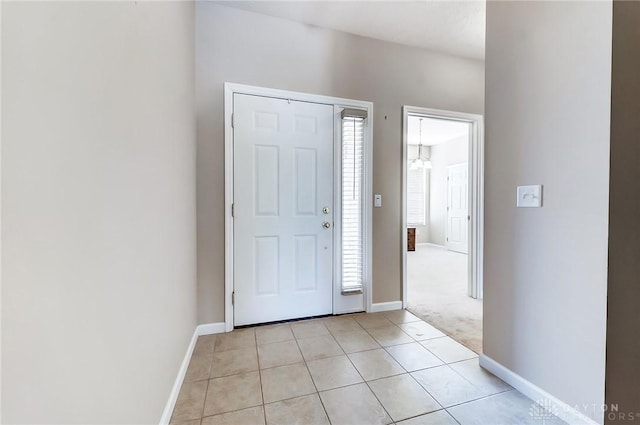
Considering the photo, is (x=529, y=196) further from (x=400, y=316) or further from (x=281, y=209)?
(x=281, y=209)

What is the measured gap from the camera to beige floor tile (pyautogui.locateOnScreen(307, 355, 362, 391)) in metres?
1.58

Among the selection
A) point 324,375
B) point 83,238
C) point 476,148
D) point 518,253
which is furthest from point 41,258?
point 476,148

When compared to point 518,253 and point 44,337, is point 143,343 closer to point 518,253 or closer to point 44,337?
point 44,337

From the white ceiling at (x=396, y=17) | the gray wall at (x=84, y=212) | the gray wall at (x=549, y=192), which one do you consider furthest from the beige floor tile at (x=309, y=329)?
the white ceiling at (x=396, y=17)

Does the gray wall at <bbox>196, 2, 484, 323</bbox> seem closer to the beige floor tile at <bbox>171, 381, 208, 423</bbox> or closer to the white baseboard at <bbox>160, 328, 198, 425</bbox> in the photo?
the white baseboard at <bbox>160, 328, 198, 425</bbox>

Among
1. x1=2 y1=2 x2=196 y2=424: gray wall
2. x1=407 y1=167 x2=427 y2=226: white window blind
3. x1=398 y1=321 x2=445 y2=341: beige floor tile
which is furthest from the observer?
x1=407 y1=167 x2=427 y2=226: white window blind

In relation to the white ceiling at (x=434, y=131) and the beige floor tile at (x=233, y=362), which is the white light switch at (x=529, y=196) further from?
the white ceiling at (x=434, y=131)

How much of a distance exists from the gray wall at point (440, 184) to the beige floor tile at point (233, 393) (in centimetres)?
643

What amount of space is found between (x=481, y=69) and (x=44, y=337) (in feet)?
12.8

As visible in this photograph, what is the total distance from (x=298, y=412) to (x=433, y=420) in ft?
2.16

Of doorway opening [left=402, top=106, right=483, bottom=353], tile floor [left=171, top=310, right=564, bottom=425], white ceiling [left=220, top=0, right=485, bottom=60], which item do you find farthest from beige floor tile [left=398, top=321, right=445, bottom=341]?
white ceiling [left=220, top=0, right=485, bottom=60]

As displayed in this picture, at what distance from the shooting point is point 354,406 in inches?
54.8

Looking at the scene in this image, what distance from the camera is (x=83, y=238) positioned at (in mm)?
678

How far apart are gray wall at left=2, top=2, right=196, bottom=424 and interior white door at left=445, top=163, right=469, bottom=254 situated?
248 inches
